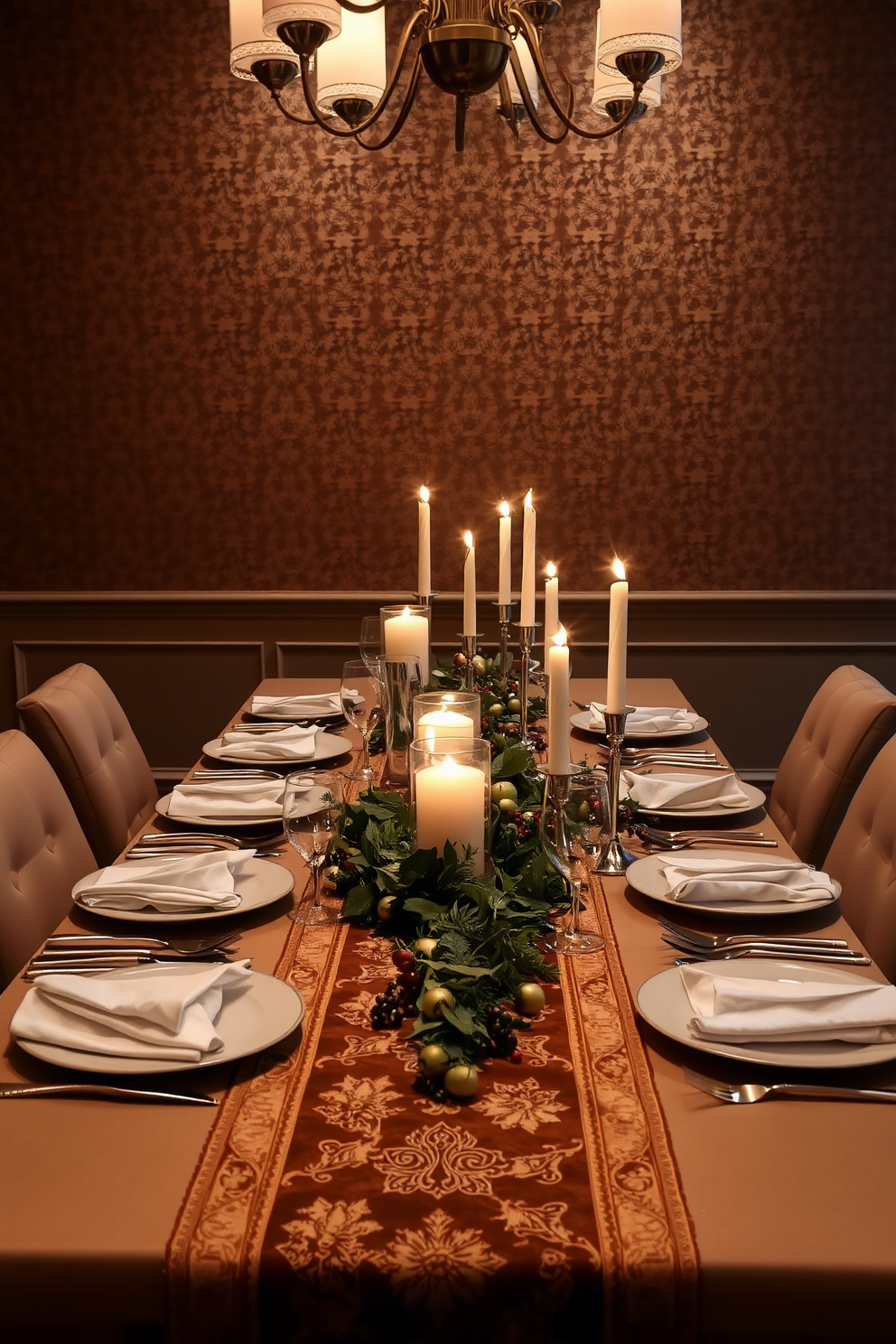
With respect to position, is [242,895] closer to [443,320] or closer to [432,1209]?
[432,1209]

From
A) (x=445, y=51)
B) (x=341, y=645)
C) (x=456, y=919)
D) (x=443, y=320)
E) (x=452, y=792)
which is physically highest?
(x=445, y=51)

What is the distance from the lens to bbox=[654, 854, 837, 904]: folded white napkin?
1450 millimetres

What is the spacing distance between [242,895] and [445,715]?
34 cm

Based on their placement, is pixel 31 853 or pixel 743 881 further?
pixel 31 853

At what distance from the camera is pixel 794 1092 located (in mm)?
1036

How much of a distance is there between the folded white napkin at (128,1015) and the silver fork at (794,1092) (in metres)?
0.44

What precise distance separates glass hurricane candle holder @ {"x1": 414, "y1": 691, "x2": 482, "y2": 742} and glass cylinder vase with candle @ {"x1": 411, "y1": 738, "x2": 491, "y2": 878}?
0.14m

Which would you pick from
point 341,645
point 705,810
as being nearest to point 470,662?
point 705,810

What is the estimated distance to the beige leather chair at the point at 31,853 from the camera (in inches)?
61.8

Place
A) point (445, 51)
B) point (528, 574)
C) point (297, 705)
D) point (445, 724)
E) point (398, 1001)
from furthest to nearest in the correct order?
point (297, 705) → point (528, 574) → point (445, 51) → point (445, 724) → point (398, 1001)

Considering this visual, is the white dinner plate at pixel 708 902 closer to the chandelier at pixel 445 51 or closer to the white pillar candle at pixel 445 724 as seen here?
the white pillar candle at pixel 445 724

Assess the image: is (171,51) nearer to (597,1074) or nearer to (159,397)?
(159,397)

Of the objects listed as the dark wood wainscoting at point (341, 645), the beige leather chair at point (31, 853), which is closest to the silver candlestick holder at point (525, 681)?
the beige leather chair at point (31, 853)

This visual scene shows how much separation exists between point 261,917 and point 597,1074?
0.53 metres
